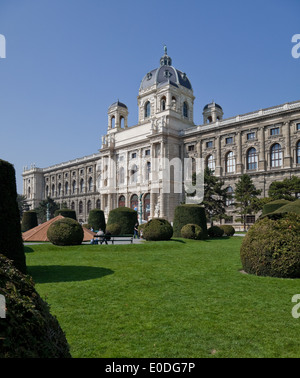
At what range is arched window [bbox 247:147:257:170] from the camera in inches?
1640

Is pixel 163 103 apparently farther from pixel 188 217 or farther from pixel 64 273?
pixel 64 273

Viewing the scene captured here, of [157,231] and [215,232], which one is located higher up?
[157,231]

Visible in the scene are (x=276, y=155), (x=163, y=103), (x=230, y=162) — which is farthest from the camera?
(x=163, y=103)

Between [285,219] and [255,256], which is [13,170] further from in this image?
[285,219]

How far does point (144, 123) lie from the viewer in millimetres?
52000

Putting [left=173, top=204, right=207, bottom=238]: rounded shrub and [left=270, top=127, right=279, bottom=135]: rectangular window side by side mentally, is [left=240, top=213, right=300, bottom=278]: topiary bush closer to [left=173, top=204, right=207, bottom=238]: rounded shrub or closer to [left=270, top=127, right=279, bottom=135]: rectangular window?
[left=173, top=204, right=207, bottom=238]: rounded shrub

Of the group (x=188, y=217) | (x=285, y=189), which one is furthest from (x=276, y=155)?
(x=188, y=217)

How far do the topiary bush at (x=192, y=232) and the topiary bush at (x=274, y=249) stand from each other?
12.5 meters

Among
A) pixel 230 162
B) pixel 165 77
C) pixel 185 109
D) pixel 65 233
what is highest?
pixel 165 77

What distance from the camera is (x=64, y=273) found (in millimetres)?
9211

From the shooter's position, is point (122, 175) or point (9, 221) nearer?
point (9, 221)

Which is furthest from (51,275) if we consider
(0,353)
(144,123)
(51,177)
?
(51,177)

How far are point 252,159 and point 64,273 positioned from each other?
122ft
